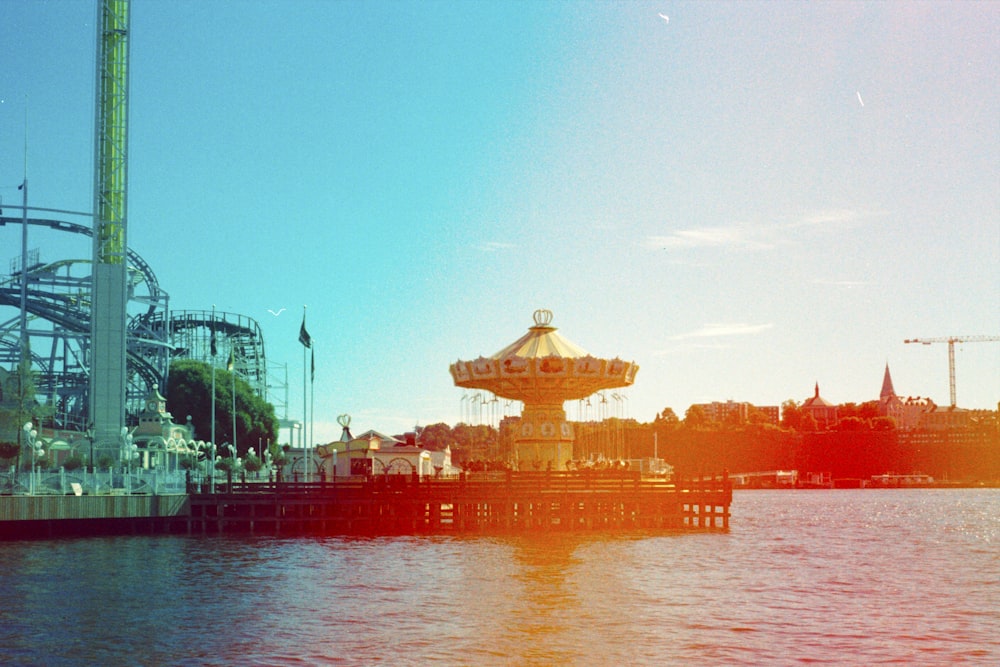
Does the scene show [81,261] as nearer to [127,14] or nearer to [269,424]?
[127,14]

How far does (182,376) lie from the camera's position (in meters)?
90.3

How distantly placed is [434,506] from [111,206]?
28242mm

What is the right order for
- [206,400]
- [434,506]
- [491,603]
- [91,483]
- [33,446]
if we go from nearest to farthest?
[491,603], [91,483], [33,446], [434,506], [206,400]

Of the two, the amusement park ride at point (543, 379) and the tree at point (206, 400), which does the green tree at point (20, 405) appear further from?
the tree at point (206, 400)

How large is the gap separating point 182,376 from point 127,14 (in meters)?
30.3

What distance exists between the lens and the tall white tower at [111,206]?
219 feet

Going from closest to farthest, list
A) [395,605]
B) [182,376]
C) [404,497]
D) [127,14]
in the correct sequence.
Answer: [395,605]
[404,497]
[127,14]
[182,376]

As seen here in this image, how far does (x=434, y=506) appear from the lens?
5669 cm

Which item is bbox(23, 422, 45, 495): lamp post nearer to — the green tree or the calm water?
the green tree

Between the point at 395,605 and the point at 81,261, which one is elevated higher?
the point at 81,261

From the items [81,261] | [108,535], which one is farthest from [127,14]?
[108,535]

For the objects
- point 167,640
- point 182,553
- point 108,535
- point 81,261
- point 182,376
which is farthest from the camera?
point 182,376

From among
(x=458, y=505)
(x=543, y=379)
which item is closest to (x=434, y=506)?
(x=458, y=505)

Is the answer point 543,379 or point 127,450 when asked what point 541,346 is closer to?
point 543,379
